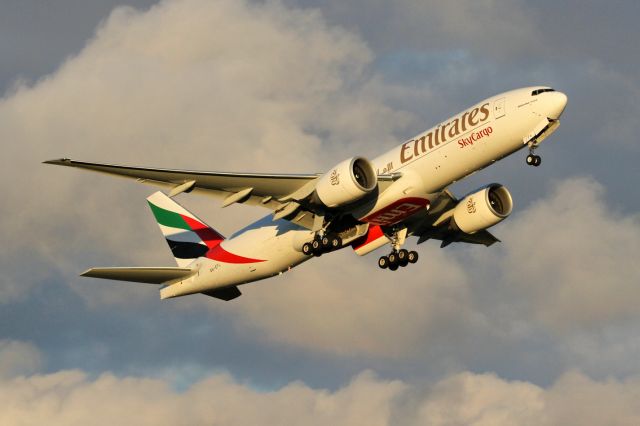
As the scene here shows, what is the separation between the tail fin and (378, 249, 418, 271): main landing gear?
8.18 metres

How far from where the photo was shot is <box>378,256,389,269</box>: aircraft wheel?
156 feet

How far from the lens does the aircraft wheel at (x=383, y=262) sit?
47.5 meters

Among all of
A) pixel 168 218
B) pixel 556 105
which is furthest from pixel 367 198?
pixel 168 218

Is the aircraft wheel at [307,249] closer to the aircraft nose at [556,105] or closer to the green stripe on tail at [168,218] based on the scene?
the green stripe on tail at [168,218]

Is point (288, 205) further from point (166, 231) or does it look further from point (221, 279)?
point (166, 231)

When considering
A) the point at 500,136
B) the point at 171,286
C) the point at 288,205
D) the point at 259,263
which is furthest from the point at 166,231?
the point at 500,136

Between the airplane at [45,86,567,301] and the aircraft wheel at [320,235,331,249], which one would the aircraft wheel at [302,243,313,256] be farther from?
the aircraft wheel at [320,235,331,249]

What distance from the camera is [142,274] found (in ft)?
158

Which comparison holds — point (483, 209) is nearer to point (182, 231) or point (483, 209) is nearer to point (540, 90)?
point (540, 90)

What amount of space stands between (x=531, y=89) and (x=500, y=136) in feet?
6.68

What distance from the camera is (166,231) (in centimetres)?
5441

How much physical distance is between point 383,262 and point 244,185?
7664 millimetres

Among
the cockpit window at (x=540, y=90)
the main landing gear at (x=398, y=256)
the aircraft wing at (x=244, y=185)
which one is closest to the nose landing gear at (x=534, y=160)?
the cockpit window at (x=540, y=90)

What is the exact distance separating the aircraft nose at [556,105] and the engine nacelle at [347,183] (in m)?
6.58
